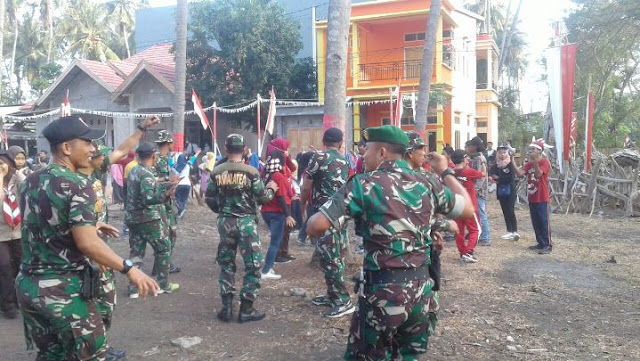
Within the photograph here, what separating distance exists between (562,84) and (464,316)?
780 centimetres

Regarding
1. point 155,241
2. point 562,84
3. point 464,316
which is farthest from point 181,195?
point 562,84

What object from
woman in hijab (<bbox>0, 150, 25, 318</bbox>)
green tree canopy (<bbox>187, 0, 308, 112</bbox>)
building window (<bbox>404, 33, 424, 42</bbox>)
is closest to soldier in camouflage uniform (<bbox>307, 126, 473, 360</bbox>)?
woman in hijab (<bbox>0, 150, 25, 318</bbox>)

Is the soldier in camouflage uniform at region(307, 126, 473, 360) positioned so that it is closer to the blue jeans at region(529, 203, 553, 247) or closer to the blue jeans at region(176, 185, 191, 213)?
the blue jeans at region(529, 203, 553, 247)

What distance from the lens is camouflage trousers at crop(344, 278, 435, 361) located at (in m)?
2.95

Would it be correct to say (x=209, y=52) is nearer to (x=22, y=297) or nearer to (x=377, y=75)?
(x=377, y=75)

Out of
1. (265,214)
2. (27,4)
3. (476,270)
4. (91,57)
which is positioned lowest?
(476,270)

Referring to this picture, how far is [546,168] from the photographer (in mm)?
8477

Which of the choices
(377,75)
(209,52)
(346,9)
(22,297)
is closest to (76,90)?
(209,52)

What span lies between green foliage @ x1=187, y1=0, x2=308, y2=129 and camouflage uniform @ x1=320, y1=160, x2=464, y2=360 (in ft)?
57.6

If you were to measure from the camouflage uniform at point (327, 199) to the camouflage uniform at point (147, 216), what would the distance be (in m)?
1.69

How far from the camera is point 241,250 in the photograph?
206 inches

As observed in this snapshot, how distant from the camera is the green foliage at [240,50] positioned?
19797 millimetres

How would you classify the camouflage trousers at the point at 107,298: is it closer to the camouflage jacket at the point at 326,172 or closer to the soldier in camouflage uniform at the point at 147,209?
the soldier in camouflage uniform at the point at 147,209

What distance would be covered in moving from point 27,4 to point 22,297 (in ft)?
147
